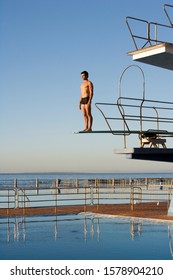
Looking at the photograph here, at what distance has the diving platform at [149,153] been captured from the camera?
1443 centimetres

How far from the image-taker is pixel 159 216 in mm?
19938

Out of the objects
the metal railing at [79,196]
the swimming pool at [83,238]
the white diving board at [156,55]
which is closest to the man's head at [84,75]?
the white diving board at [156,55]

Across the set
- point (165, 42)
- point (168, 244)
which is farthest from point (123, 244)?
point (165, 42)

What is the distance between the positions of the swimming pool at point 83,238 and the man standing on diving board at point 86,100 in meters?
2.87

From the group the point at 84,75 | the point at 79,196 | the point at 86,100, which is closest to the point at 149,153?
the point at 86,100

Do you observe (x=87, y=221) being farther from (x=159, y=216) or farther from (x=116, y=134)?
(x=116, y=134)

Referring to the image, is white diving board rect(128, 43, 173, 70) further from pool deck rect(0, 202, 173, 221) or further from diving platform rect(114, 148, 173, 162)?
pool deck rect(0, 202, 173, 221)

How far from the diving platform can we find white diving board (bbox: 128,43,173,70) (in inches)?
85.1

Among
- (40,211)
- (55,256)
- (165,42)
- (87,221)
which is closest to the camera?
(55,256)

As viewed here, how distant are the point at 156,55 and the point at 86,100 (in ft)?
6.36

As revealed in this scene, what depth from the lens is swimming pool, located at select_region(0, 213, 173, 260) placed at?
12422 millimetres

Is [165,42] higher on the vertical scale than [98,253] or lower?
higher

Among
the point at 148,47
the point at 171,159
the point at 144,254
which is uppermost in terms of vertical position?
the point at 148,47
